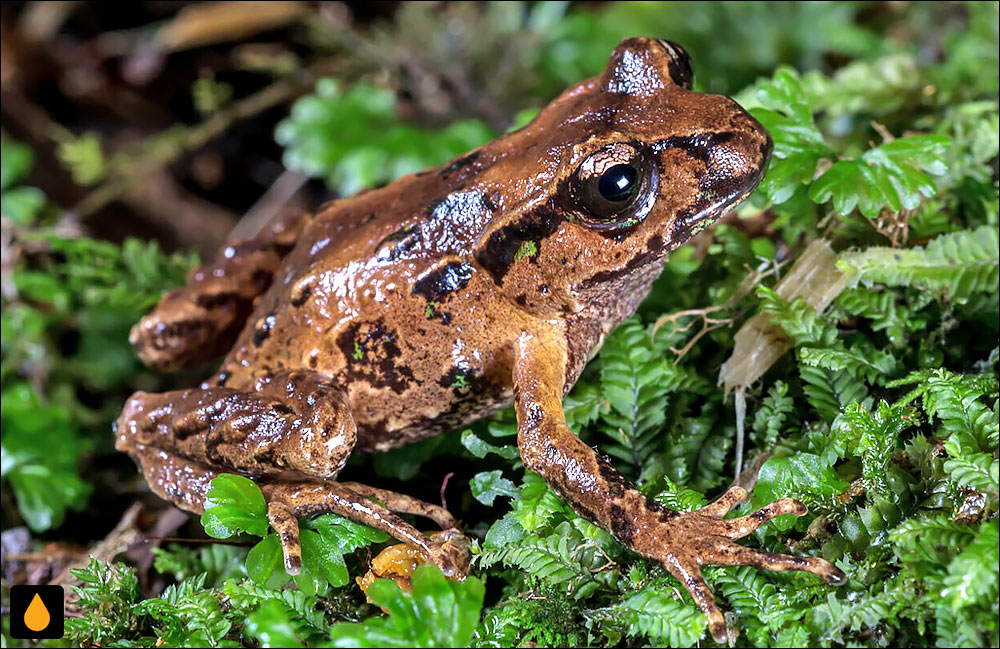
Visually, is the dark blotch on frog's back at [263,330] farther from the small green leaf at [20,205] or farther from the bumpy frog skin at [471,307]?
A: the small green leaf at [20,205]

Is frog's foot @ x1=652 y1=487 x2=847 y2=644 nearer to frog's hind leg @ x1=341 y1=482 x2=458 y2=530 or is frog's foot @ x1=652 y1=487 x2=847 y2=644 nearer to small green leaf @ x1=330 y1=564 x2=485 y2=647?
small green leaf @ x1=330 y1=564 x2=485 y2=647

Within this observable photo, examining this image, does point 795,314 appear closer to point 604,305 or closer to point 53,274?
point 604,305

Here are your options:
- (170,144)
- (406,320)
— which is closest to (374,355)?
(406,320)

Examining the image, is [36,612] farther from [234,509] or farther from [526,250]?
[526,250]

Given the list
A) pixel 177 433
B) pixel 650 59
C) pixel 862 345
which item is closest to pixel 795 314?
pixel 862 345

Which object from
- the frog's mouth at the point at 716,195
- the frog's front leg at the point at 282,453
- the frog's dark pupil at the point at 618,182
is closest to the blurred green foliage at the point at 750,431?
the frog's front leg at the point at 282,453

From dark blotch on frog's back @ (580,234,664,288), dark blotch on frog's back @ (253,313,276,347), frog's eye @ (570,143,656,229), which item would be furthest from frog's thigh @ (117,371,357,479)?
frog's eye @ (570,143,656,229)
